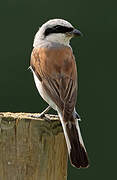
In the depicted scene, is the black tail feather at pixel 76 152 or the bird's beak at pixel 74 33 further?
the bird's beak at pixel 74 33

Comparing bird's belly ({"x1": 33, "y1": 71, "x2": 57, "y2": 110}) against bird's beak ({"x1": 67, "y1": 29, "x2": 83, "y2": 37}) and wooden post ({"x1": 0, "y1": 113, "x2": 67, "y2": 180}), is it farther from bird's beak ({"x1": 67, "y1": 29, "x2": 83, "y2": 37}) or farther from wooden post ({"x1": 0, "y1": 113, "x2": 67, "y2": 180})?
wooden post ({"x1": 0, "y1": 113, "x2": 67, "y2": 180})

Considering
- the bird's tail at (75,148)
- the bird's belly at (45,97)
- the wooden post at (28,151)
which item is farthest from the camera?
the bird's belly at (45,97)

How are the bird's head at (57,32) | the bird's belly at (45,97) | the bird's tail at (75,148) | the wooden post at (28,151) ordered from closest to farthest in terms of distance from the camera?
the wooden post at (28,151) < the bird's tail at (75,148) < the bird's belly at (45,97) < the bird's head at (57,32)

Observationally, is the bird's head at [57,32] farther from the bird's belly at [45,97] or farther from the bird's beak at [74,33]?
the bird's belly at [45,97]

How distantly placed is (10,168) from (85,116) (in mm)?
5754

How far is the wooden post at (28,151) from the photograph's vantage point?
5.41 m

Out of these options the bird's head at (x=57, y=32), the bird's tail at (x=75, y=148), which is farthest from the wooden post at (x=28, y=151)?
the bird's head at (x=57, y=32)

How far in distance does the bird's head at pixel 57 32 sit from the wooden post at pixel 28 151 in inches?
57.2

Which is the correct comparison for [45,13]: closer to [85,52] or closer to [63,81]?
[85,52]

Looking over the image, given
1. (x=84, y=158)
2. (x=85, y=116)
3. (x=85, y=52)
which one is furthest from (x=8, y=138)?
(x=85, y=52)

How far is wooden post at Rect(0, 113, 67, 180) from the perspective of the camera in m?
5.41

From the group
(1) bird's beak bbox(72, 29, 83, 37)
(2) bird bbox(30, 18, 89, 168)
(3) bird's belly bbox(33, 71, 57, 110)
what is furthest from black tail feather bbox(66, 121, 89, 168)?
(1) bird's beak bbox(72, 29, 83, 37)

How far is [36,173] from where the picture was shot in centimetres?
542

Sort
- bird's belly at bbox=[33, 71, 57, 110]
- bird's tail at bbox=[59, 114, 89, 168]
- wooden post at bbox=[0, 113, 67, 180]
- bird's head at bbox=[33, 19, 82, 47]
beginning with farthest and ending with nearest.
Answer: bird's head at bbox=[33, 19, 82, 47]
bird's belly at bbox=[33, 71, 57, 110]
bird's tail at bbox=[59, 114, 89, 168]
wooden post at bbox=[0, 113, 67, 180]
